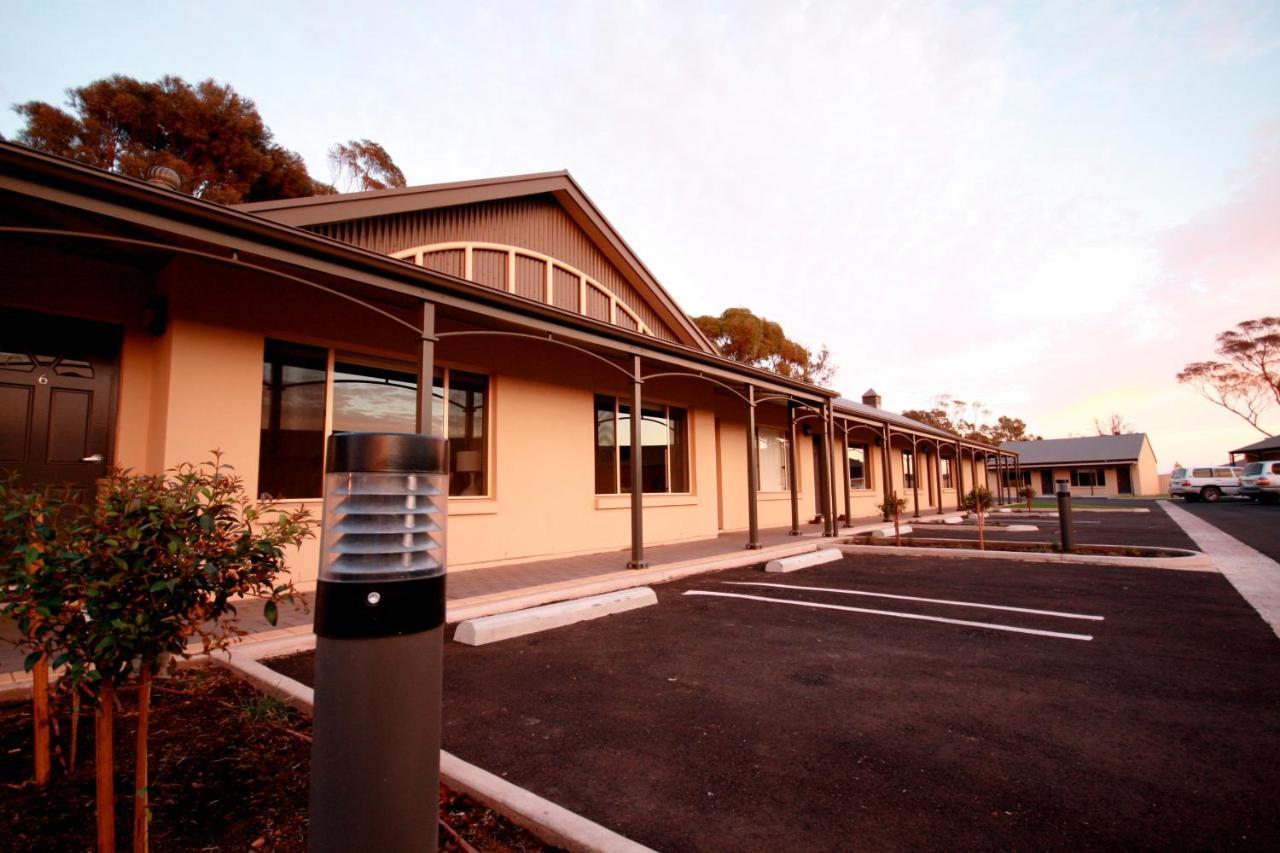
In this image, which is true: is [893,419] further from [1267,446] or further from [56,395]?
[1267,446]

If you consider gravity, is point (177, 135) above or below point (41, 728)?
above

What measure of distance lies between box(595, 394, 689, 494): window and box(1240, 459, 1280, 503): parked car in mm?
31588

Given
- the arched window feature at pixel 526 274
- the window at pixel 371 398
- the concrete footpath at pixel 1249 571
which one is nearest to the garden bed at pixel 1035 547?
the concrete footpath at pixel 1249 571

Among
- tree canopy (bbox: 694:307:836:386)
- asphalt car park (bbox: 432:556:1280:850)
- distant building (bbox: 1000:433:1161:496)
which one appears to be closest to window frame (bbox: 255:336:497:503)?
asphalt car park (bbox: 432:556:1280:850)

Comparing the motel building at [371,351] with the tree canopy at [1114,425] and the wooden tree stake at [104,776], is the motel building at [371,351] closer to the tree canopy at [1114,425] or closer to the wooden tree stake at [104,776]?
the wooden tree stake at [104,776]

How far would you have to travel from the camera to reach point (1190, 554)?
795 cm

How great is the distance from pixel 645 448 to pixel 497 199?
5.09 meters

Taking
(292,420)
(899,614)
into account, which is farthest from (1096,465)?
(292,420)

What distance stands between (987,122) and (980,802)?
11061mm

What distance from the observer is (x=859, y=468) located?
19125mm

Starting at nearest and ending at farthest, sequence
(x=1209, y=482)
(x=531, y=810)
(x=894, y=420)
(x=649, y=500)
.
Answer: (x=531, y=810) < (x=649, y=500) < (x=894, y=420) < (x=1209, y=482)

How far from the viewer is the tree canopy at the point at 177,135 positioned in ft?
55.6

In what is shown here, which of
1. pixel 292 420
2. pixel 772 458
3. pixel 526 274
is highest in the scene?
pixel 526 274

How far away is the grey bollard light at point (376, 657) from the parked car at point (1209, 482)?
1702 inches
